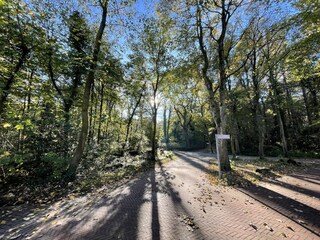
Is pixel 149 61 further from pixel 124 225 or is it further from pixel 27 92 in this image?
pixel 124 225

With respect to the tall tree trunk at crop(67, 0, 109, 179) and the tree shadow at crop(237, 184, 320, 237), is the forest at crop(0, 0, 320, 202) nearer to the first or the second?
the tall tree trunk at crop(67, 0, 109, 179)

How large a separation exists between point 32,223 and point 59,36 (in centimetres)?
857

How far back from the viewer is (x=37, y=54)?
7.80 meters

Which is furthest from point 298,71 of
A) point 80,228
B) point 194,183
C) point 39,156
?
point 39,156

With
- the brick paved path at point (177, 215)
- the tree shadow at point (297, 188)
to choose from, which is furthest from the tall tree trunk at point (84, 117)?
the tree shadow at point (297, 188)

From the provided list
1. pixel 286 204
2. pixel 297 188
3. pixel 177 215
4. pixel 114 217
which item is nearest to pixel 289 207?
pixel 286 204

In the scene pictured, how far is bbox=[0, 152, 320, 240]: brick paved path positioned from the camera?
3.46m

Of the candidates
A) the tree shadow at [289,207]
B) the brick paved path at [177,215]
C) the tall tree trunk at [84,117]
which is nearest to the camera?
the brick paved path at [177,215]

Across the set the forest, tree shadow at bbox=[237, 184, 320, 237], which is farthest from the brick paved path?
the forest

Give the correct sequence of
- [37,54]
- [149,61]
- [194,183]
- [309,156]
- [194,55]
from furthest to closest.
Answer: [309,156], [149,61], [194,55], [37,54], [194,183]

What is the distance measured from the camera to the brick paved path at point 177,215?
3459 mm

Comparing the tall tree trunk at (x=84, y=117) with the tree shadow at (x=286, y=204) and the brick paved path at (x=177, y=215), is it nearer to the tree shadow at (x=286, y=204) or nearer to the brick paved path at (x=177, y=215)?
the brick paved path at (x=177, y=215)

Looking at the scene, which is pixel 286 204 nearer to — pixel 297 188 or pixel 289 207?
pixel 289 207

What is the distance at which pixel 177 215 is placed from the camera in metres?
4.22
